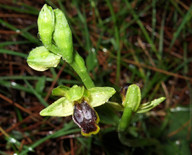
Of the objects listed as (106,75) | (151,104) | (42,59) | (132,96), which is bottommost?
(106,75)

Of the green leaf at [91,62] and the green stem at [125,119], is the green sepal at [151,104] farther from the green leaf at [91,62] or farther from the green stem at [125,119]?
the green leaf at [91,62]

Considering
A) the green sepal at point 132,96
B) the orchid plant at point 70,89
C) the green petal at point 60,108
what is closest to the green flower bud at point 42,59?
the orchid plant at point 70,89

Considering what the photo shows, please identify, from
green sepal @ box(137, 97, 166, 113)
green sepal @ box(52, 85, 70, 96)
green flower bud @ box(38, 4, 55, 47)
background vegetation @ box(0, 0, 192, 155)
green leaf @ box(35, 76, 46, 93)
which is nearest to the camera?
green flower bud @ box(38, 4, 55, 47)

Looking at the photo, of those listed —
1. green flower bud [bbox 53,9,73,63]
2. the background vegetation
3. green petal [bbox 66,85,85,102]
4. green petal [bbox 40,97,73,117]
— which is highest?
green flower bud [bbox 53,9,73,63]

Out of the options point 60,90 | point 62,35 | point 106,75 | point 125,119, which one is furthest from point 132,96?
point 106,75

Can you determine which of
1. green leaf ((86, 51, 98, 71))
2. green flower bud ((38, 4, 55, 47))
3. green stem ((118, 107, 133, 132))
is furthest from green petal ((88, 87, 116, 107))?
green leaf ((86, 51, 98, 71))

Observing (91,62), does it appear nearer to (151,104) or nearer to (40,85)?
(40,85)

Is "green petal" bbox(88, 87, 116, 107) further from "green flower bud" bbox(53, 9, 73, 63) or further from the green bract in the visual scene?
"green flower bud" bbox(53, 9, 73, 63)
